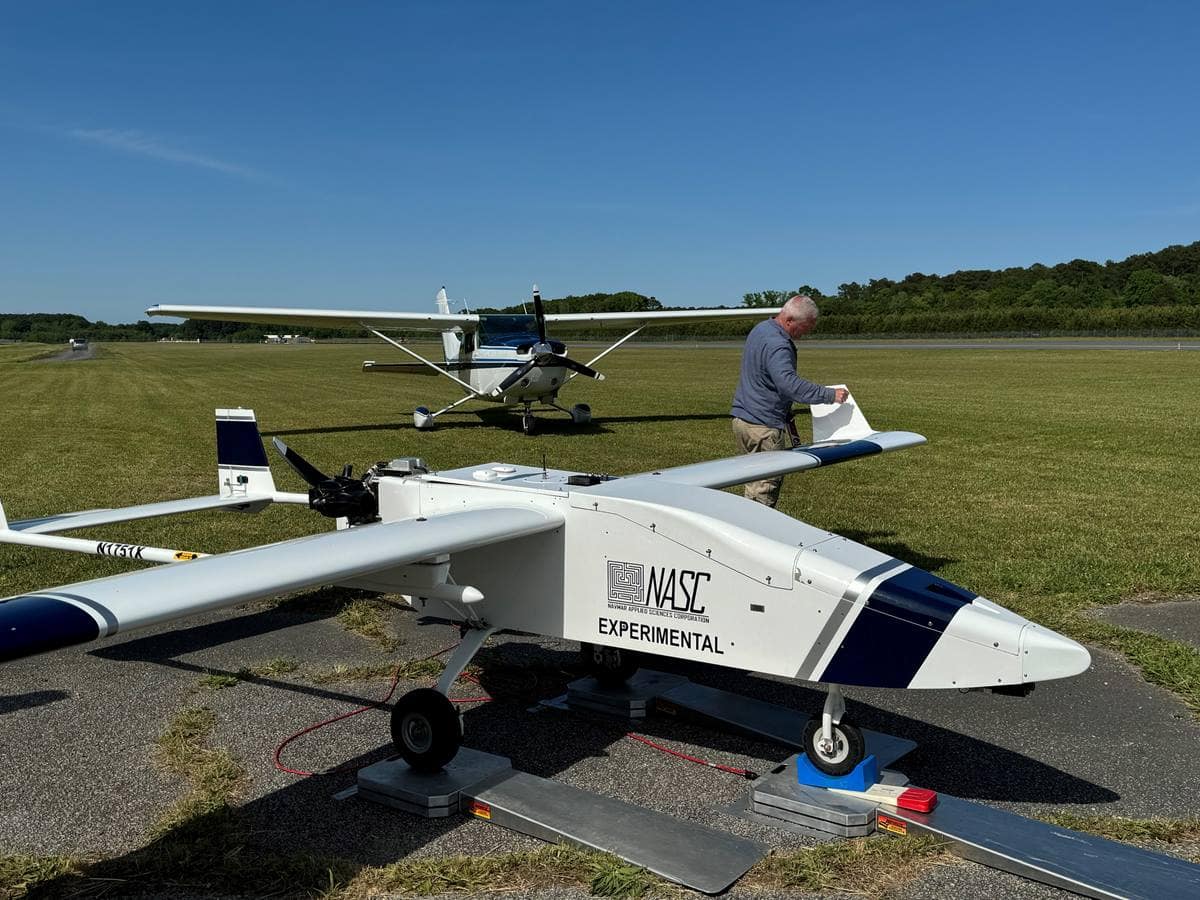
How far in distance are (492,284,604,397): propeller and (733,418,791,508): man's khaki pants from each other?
46.8 ft

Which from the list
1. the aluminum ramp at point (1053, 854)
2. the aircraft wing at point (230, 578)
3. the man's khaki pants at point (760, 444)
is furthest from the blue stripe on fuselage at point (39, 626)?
the man's khaki pants at point (760, 444)

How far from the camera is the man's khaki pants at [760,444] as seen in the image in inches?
287

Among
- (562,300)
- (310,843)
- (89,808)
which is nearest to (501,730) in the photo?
(310,843)

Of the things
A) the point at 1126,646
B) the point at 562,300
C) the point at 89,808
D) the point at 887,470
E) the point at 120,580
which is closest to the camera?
the point at 120,580

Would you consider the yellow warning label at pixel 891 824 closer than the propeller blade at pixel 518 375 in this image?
Yes

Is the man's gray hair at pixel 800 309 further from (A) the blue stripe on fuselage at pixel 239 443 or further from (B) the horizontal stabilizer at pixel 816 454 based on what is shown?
(A) the blue stripe on fuselage at pixel 239 443

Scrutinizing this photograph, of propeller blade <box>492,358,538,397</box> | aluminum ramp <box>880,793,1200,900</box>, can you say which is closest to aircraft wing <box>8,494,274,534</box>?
aluminum ramp <box>880,793,1200,900</box>

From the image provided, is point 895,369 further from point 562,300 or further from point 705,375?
point 562,300

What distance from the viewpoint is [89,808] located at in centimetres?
471

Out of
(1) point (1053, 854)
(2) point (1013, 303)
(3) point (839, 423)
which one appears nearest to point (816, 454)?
(3) point (839, 423)

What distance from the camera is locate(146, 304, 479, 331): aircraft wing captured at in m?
21.4

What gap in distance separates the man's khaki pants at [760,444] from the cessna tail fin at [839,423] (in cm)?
45

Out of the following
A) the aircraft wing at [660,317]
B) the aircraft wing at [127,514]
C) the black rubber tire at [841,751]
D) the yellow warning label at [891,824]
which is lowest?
the yellow warning label at [891,824]

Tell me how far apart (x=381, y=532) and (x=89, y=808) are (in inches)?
78.2
